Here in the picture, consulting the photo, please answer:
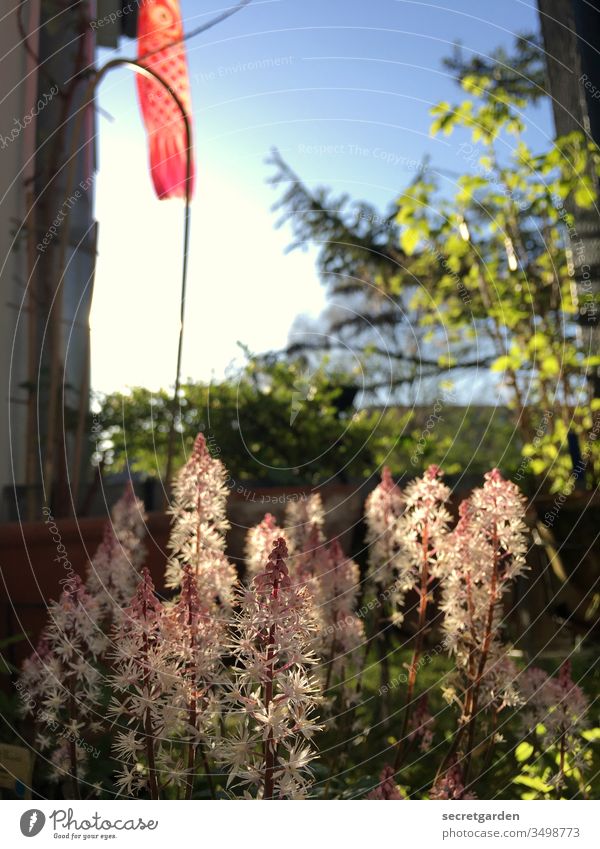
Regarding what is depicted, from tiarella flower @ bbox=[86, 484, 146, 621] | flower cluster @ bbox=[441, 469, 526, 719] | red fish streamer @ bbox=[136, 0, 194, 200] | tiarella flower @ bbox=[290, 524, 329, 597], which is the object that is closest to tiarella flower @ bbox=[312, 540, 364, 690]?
tiarella flower @ bbox=[290, 524, 329, 597]

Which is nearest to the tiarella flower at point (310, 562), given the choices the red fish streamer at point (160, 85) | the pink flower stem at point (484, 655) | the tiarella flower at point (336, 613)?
the tiarella flower at point (336, 613)

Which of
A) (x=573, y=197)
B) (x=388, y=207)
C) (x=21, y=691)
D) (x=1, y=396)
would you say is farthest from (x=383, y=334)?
(x=21, y=691)

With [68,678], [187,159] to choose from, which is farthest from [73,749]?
[187,159]

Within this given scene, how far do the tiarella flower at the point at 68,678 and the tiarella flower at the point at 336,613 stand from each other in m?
0.27

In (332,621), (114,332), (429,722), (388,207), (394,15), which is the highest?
(394,15)

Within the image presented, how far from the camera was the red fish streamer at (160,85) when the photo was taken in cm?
119

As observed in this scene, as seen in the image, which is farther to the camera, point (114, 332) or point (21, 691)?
point (114, 332)

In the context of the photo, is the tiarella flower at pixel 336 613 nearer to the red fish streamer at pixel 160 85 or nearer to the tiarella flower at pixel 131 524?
the tiarella flower at pixel 131 524

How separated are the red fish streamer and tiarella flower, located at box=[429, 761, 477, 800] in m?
0.90

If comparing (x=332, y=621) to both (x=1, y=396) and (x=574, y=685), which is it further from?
(x=1, y=396)

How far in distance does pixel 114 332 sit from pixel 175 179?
0.25 metres

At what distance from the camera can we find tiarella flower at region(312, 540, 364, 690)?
967 mm

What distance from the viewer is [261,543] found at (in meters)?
0.96

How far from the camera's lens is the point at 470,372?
1671 millimetres
